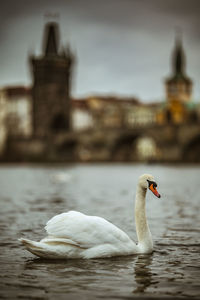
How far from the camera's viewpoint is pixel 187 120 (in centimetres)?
8494

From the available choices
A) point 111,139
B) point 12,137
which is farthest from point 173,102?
point 12,137

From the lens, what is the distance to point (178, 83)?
112 m

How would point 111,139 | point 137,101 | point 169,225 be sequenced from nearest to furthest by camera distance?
point 169,225 < point 111,139 < point 137,101

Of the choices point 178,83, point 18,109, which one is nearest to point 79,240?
point 18,109

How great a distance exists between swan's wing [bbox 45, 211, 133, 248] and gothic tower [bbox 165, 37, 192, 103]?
99.6 metres

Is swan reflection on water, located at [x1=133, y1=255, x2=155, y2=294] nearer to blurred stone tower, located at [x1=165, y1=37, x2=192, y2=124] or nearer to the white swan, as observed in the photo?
the white swan

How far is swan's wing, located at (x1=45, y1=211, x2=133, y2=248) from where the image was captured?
5.89 meters

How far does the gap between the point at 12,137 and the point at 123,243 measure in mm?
79196

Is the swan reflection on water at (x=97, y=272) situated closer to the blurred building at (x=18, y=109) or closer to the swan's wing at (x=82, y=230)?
the swan's wing at (x=82, y=230)

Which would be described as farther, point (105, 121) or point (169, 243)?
point (105, 121)

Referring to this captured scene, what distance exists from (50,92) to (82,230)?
261 feet

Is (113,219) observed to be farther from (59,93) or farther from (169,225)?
(59,93)

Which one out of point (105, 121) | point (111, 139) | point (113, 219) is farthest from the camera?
point (105, 121)

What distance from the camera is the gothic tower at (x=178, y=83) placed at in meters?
106
